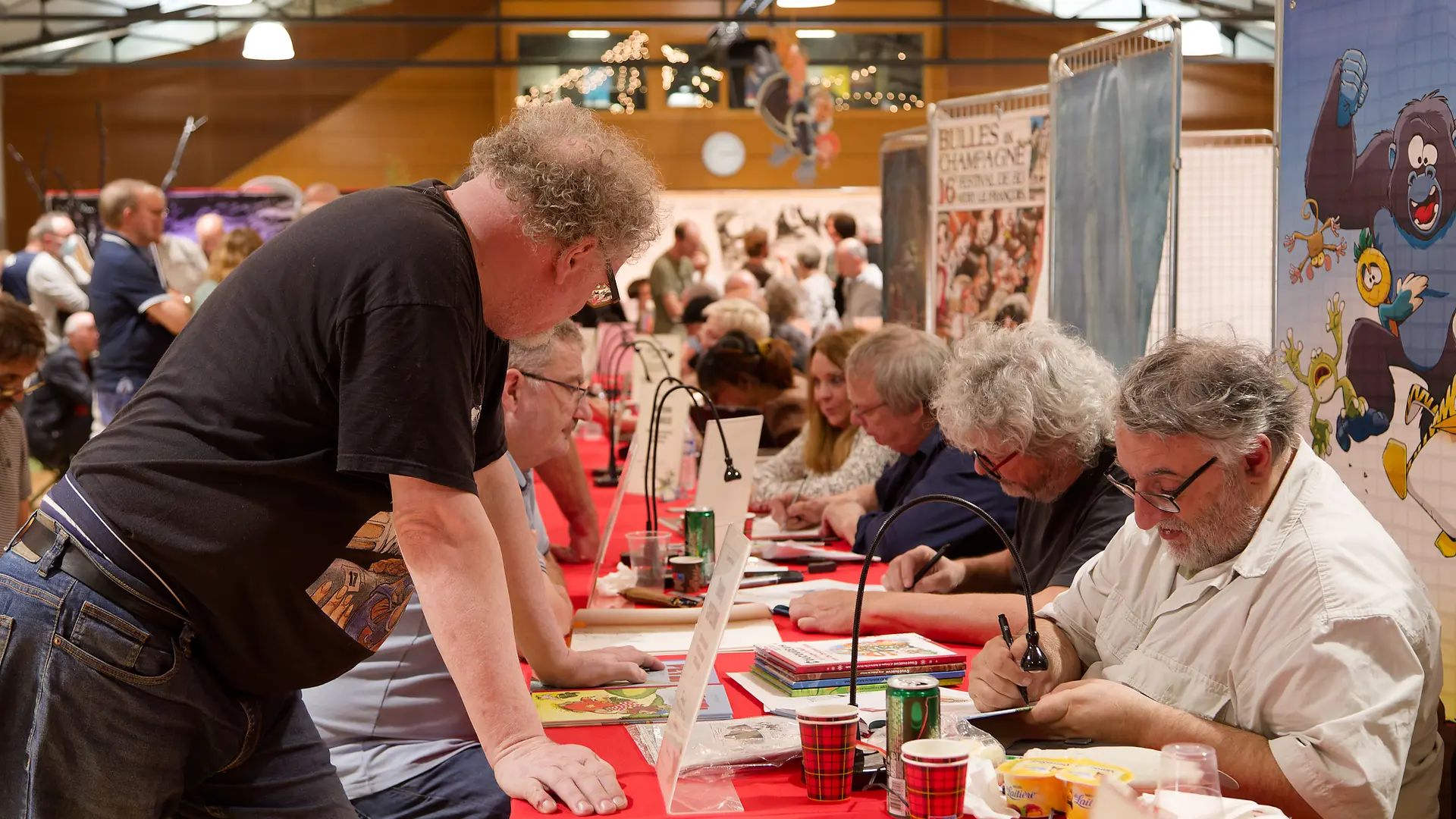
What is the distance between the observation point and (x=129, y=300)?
6051mm

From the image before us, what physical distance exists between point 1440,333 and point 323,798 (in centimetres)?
195

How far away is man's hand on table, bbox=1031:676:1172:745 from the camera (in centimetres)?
172

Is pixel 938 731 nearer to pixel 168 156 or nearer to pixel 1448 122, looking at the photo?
pixel 1448 122

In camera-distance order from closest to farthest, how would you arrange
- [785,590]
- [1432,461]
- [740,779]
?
[740,779], [1432,461], [785,590]

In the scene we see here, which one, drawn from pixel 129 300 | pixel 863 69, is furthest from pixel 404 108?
pixel 129 300

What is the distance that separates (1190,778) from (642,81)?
1361cm

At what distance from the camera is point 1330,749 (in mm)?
1541

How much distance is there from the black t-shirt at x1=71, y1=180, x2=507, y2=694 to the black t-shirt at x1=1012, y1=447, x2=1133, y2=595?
1.34 meters

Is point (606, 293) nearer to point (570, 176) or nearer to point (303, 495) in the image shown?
point (570, 176)

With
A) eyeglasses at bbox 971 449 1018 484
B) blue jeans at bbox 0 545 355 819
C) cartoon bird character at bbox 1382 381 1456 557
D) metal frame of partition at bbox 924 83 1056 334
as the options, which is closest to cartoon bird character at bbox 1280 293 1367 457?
cartoon bird character at bbox 1382 381 1456 557

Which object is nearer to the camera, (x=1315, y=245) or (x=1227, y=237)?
(x=1315, y=245)

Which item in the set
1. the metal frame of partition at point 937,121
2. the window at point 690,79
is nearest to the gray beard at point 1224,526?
the metal frame of partition at point 937,121

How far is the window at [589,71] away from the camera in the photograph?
45.9 ft

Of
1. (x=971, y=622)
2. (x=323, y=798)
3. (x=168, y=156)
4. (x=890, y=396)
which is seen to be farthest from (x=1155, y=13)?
(x=323, y=798)
